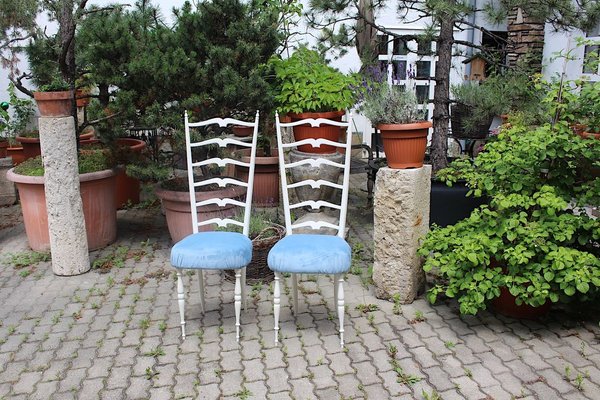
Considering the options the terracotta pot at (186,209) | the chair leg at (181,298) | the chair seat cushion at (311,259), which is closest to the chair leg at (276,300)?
the chair seat cushion at (311,259)

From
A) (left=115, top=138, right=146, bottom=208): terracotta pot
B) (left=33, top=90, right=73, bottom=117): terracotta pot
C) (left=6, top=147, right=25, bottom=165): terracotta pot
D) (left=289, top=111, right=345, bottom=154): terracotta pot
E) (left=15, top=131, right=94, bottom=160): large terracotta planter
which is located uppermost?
(left=33, top=90, right=73, bottom=117): terracotta pot

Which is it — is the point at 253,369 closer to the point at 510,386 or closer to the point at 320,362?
the point at 320,362

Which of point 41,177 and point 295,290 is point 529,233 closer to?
point 295,290

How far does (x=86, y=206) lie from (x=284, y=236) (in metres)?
1.74

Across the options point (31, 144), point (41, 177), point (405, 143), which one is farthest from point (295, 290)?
point (31, 144)

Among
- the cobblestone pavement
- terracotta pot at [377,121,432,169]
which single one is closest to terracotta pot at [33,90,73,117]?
the cobblestone pavement

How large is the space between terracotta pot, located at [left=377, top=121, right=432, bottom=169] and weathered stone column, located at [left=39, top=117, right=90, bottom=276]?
2.28m

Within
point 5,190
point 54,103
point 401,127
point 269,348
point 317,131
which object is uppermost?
point 54,103

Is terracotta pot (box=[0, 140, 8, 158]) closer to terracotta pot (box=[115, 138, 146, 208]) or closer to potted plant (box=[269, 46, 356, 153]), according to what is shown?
terracotta pot (box=[115, 138, 146, 208])

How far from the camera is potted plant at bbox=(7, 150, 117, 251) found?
173 inches

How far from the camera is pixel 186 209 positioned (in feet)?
14.3

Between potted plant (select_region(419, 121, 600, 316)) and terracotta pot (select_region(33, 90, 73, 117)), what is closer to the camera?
potted plant (select_region(419, 121, 600, 316))

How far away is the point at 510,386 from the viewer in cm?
265

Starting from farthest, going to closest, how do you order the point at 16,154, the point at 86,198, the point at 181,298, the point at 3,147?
the point at 3,147
the point at 16,154
the point at 86,198
the point at 181,298
